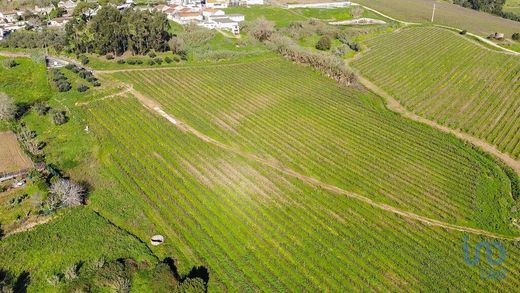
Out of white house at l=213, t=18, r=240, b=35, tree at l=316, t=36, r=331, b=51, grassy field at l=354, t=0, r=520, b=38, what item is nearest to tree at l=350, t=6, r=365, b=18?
grassy field at l=354, t=0, r=520, b=38

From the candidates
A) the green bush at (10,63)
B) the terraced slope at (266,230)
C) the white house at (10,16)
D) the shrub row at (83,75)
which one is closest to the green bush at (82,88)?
the shrub row at (83,75)

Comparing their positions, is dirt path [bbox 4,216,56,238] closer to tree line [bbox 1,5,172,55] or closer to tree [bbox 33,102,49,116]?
tree [bbox 33,102,49,116]

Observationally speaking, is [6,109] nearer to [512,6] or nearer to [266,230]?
[266,230]

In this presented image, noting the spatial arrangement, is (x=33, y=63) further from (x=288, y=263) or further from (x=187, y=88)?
(x=288, y=263)

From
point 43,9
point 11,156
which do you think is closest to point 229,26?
point 43,9

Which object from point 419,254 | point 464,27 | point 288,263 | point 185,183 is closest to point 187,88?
point 185,183
